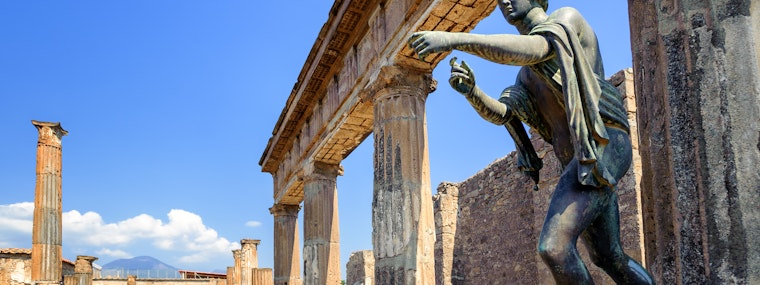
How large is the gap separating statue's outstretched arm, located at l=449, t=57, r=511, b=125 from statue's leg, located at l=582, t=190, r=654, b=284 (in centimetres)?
67

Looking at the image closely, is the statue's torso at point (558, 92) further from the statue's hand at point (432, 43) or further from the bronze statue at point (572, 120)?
the statue's hand at point (432, 43)

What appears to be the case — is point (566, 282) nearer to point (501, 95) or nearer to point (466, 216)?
point (501, 95)

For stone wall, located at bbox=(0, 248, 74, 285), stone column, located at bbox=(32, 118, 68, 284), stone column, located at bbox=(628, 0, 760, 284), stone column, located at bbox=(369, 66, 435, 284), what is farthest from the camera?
stone wall, located at bbox=(0, 248, 74, 285)

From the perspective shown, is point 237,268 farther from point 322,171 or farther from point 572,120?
point 572,120

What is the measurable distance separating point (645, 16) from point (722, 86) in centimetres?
72

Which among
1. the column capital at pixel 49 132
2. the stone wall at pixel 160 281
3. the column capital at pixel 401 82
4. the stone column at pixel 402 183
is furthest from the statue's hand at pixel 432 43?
the stone wall at pixel 160 281

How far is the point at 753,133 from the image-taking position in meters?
2.59

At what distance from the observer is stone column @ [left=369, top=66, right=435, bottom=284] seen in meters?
8.23

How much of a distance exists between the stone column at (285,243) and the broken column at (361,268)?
6506mm

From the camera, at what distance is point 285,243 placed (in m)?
17.4

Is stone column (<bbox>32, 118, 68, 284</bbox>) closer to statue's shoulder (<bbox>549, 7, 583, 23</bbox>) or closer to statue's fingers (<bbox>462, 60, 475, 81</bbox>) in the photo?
statue's fingers (<bbox>462, 60, 475, 81</bbox>)

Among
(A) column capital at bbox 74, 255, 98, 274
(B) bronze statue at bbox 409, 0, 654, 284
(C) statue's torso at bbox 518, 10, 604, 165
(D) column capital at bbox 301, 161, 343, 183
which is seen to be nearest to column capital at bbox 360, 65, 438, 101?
(D) column capital at bbox 301, 161, 343, 183

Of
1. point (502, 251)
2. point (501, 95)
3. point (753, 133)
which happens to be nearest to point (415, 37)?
point (501, 95)

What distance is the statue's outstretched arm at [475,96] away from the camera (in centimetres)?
339
